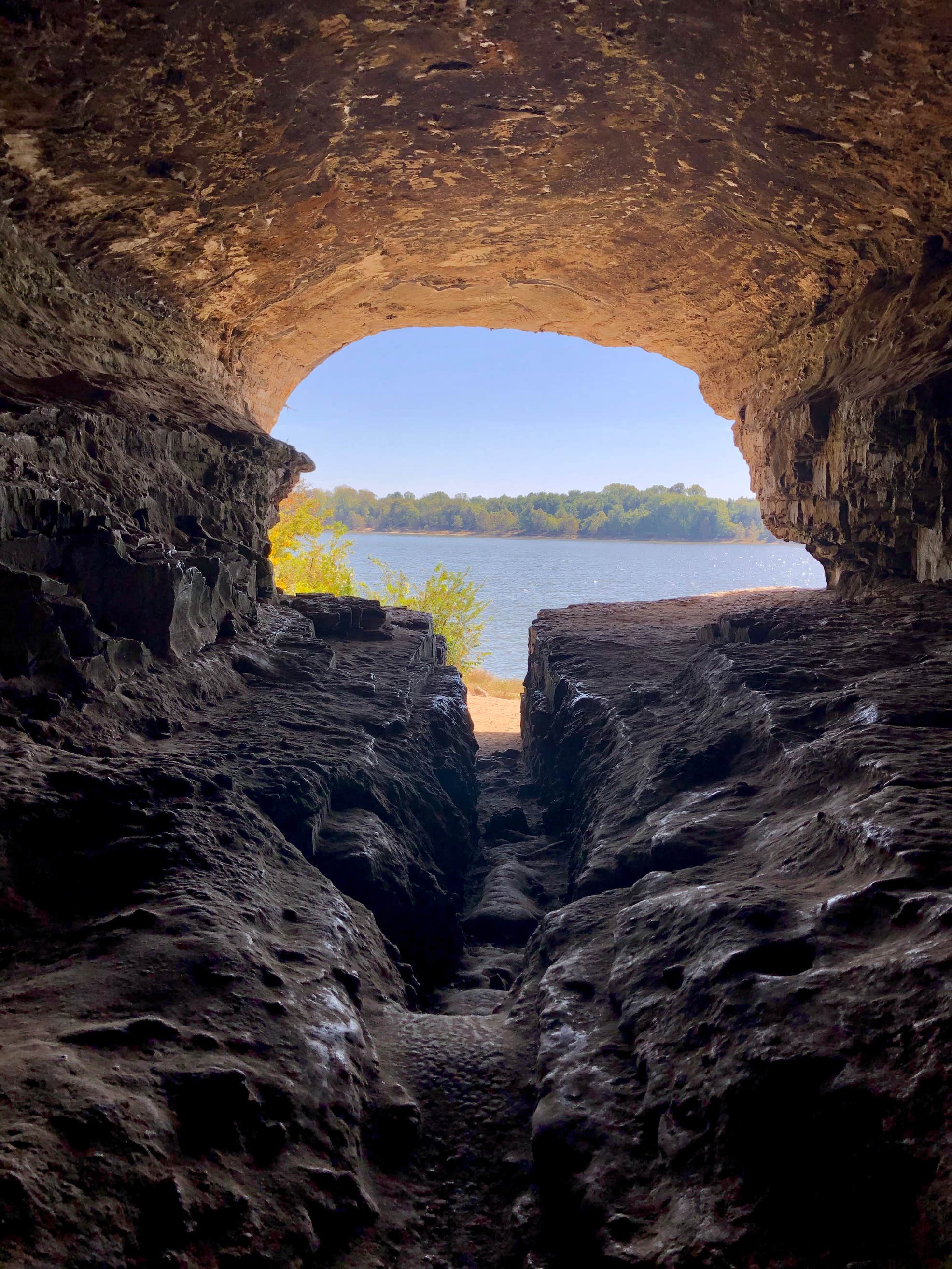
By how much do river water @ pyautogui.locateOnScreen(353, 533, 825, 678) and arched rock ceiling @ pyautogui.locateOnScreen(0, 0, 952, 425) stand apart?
23.7 meters

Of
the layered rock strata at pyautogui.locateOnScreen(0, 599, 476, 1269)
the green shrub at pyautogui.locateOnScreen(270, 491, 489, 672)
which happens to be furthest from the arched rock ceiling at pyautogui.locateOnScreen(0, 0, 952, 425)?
the green shrub at pyautogui.locateOnScreen(270, 491, 489, 672)

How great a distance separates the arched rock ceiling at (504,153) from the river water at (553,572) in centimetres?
2370

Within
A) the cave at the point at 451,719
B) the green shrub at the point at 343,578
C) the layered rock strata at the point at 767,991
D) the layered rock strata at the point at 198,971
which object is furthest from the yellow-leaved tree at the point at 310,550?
the layered rock strata at the point at 767,991

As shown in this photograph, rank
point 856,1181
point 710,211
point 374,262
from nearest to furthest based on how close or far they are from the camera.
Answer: point 856,1181
point 710,211
point 374,262

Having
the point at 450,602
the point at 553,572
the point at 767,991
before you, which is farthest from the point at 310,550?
the point at 553,572

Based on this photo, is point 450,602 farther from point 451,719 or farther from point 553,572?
point 553,572

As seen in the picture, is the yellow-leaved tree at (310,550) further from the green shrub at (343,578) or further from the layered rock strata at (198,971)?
the layered rock strata at (198,971)

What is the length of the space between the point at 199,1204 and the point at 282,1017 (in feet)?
2.61

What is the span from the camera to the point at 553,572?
314 feet

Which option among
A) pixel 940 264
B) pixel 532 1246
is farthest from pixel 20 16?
pixel 940 264

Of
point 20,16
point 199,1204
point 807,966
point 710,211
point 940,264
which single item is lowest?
point 199,1204

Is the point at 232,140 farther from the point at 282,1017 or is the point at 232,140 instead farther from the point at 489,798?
the point at 489,798

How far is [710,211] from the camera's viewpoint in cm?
674

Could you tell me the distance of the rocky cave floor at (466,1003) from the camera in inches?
85.2
